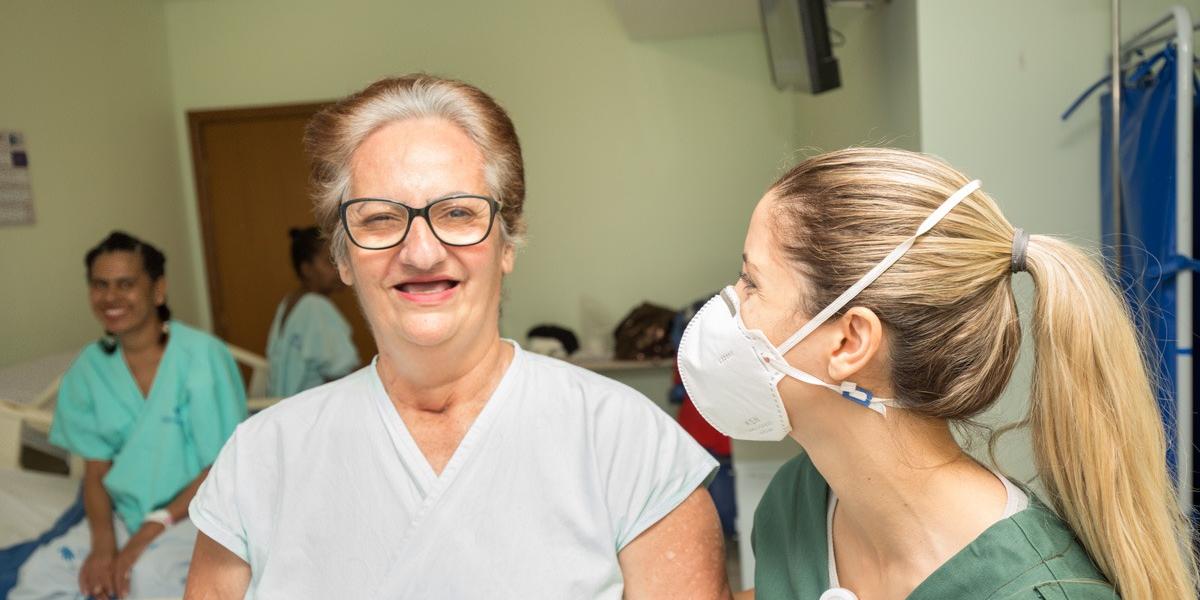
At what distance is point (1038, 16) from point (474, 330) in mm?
1479

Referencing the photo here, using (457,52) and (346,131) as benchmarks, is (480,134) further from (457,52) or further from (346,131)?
(457,52)

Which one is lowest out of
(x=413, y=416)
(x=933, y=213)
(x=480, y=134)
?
(x=413, y=416)

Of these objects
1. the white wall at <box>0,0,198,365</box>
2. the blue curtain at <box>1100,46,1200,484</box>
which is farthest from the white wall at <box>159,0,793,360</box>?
the blue curtain at <box>1100,46,1200,484</box>

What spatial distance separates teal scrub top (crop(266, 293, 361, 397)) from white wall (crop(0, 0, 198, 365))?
94cm

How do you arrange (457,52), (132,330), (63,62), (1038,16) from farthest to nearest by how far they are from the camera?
(457,52) < (63,62) < (132,330) < (1038,16)

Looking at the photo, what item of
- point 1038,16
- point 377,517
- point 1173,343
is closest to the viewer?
point 377,517

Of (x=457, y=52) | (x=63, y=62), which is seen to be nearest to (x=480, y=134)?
(x=63, y=62)

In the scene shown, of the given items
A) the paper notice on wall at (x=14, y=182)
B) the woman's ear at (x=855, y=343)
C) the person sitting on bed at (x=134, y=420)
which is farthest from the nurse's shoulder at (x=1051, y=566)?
the paper notice on wall at (x=14, y=182)

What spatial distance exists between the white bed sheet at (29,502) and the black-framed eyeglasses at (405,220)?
1881 mm

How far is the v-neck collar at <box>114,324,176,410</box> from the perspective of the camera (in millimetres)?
2490

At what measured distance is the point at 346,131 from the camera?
1.15 m

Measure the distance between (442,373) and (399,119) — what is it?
338mm

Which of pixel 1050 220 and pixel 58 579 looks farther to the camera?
pixel 58 579

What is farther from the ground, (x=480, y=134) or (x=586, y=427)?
(x=480, y=134)
